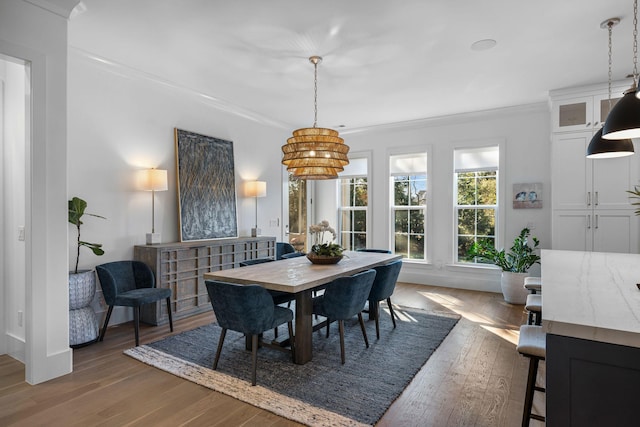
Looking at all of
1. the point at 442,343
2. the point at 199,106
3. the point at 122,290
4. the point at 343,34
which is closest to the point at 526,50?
the point at 343,34

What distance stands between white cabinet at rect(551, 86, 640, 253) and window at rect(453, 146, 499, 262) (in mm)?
1111

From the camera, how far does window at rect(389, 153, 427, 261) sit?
21.1 feet

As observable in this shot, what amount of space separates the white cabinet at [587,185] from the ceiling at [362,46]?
366mm

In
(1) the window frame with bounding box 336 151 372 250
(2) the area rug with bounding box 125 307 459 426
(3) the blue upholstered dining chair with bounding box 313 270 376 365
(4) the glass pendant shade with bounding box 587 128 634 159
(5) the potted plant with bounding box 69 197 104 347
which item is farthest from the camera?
(1) the window frame with bounding box 336 151 372 250

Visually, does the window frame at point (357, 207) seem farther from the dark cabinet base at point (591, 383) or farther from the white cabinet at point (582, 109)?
the dark cabinet base at point (591, 383)

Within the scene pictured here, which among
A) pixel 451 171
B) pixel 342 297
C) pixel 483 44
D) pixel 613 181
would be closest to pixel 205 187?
pixel 342 297

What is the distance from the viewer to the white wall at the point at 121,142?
3.74 meters

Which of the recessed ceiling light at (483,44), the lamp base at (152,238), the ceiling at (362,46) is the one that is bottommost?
the lamp base at (152,238)

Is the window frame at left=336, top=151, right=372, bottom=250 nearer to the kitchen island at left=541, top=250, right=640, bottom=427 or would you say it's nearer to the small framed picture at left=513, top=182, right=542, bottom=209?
the small framed picture at left=513, top=182, right=542, bottom=209

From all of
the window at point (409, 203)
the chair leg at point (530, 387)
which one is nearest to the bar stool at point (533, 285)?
the chair leg at point (530, 387)

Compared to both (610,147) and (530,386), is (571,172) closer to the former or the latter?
(610,147)

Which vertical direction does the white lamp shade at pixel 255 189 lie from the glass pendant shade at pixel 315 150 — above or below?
below

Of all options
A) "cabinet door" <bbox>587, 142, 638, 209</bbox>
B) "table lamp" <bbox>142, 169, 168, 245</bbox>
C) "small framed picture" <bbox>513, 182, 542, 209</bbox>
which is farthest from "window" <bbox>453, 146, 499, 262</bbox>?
"table lamp" <bbox>142, 169, 168, 245</bbox>

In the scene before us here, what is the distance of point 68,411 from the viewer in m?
2.28
